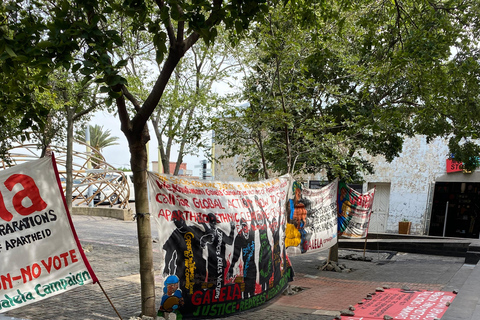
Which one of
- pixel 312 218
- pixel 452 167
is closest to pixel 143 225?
pixel 312 218

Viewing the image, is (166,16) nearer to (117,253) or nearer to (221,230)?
(221,230)

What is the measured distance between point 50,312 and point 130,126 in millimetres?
3535

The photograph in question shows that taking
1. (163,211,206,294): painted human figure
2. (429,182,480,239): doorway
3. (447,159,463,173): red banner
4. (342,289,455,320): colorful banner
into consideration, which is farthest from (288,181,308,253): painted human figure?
(429,182,480,239): doorway

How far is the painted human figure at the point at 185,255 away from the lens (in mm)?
5895

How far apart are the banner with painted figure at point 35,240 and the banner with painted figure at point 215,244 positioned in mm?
1131

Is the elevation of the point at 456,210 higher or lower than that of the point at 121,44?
lower

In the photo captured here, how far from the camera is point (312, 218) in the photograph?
996 centimetres

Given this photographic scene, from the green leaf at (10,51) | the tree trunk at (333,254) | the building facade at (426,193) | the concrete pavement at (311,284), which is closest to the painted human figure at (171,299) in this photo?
the concrete pavement at (311,284)

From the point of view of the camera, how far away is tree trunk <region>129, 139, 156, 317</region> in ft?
19.5

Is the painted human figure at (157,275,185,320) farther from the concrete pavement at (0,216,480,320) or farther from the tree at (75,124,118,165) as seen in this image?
the tree at (75,124,118,165)

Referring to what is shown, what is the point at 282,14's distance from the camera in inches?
356

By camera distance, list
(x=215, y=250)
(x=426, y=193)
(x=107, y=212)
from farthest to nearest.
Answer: (x=107, y=212), (x=426, y=193), (x=215, y=250)

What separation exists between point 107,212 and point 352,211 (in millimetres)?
18175

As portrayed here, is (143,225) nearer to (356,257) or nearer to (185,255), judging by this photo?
(185,255)
